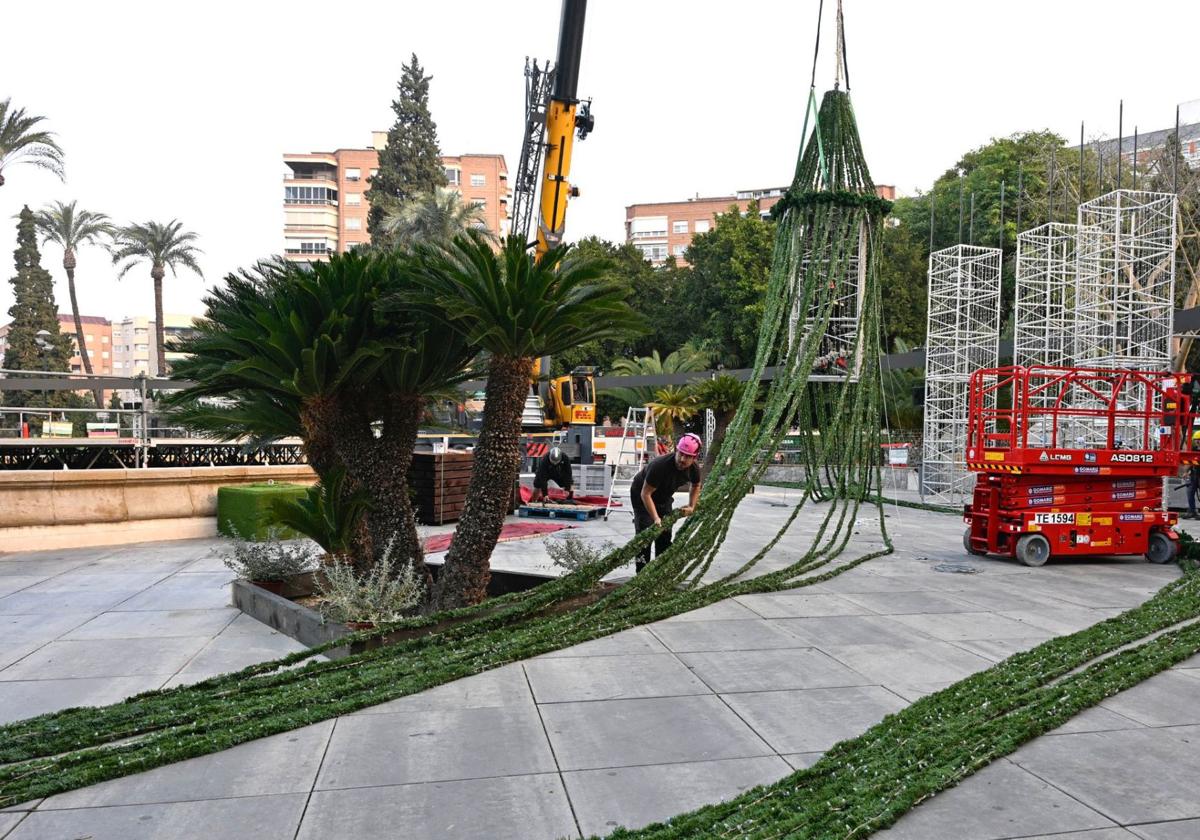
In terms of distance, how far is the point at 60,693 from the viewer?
18.1ft

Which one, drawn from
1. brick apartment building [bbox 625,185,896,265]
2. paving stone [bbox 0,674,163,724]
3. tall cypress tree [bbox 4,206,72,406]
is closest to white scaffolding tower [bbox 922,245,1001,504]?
paving stone [bbox 0,674,163,724]

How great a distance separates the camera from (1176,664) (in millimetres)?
6004

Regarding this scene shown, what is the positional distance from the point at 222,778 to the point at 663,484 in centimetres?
525

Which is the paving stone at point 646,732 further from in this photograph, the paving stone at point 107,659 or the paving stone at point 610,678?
the paving stone at point 107,659

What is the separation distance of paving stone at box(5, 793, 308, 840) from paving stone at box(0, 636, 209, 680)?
7.78 feet

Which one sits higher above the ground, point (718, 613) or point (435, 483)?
point (435, 483)

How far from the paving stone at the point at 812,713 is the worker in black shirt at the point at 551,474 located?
40.8 feet

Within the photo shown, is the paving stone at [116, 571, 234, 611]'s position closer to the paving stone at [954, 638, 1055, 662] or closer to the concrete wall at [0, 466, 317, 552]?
the concrete wall at [0, 466, 317, 552]

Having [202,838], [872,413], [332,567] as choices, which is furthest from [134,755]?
[872,413]

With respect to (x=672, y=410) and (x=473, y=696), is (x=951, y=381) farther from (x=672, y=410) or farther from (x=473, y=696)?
(x=473, y=696)

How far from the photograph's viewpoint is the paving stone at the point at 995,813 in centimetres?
353

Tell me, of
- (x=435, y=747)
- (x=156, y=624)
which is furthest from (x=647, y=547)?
(x=435, y=747)

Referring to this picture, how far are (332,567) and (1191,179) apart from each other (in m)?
35.1

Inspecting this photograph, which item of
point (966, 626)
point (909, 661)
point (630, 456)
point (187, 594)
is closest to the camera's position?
point (909, 661)
